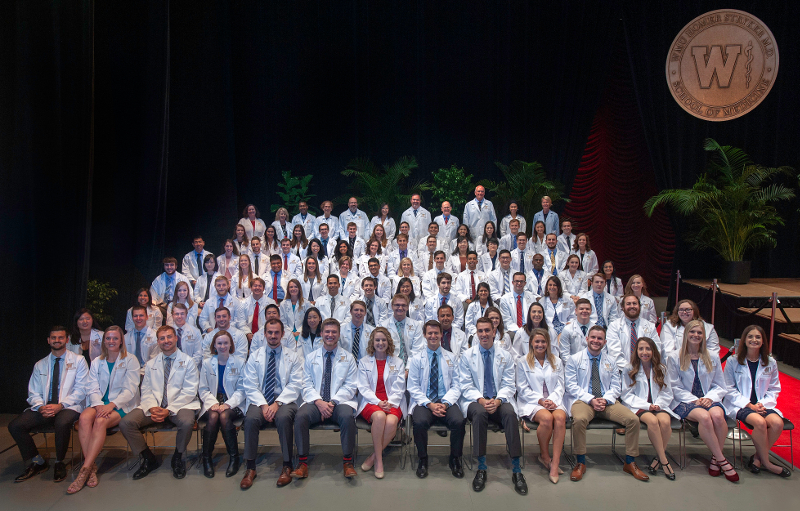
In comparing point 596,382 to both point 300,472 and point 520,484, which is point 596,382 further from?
point 300,472

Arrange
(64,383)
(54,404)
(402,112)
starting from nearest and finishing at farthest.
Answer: (54,404) → (64,383) → (402,112)

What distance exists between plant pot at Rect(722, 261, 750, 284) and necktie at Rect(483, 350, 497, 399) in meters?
7.30

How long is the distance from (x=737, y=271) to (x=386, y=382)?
8.13m

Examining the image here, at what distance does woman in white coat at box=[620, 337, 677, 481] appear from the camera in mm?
4777

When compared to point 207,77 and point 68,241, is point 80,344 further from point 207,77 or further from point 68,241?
point 207,77

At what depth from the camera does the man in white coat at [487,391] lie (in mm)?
4672

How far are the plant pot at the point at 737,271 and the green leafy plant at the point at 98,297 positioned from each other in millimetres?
10670

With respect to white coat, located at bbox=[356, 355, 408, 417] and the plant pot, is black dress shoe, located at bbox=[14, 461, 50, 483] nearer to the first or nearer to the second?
white coat, located at bbox=[356, 355, 408, 417]

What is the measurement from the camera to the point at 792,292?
911cm

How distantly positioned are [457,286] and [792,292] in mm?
6008

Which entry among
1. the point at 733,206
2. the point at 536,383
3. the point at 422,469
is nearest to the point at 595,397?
the point at 536,383

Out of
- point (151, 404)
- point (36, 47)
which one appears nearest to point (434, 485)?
point (151, 404)

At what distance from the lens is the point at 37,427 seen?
4.89 metres

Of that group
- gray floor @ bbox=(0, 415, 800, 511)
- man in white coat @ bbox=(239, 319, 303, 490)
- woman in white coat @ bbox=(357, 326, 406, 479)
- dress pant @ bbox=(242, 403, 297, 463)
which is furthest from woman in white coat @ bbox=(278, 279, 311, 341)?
gray floor @ bbox=(0, 415, 800, 511)
